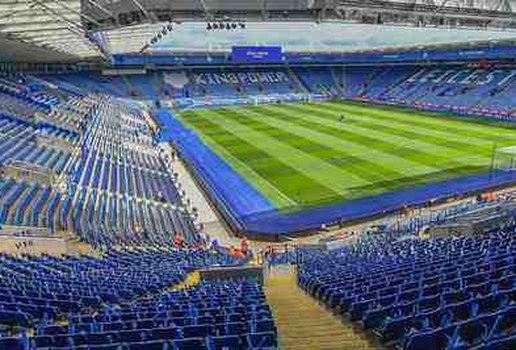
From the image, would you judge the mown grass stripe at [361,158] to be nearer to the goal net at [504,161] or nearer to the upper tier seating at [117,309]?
the goal net at [504,161]

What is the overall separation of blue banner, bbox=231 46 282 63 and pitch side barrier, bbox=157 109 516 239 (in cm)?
3634

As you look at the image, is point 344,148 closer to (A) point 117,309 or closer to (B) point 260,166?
(B) point 260,166

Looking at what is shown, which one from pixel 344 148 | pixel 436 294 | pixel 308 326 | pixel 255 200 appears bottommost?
pixel 255 200

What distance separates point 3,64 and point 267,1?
3099cm

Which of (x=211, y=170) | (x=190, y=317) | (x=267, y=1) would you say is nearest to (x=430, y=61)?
(x=211, y=170)

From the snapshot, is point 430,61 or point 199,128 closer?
point 199,128

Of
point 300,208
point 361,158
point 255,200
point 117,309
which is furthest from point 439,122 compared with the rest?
point 117,309

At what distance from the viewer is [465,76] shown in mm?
62000

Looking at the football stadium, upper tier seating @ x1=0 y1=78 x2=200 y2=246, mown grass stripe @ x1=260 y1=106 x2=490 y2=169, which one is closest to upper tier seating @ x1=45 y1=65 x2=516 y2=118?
the football stadium

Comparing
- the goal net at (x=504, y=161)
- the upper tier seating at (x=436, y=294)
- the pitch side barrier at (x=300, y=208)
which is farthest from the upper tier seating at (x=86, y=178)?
the goal net at (x=504, y=161)

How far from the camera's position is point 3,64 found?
45.3 m

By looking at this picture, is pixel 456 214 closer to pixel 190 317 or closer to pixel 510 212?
pixel 510 212

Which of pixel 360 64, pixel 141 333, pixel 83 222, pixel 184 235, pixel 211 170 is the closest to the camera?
pixel 141 333

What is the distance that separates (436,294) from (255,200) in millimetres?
19476
